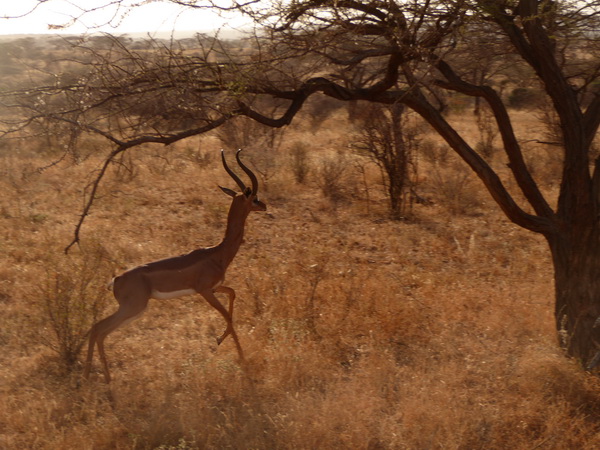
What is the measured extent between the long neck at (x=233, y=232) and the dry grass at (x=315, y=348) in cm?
85

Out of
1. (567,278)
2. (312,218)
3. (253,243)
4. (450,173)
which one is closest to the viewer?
(567,278)

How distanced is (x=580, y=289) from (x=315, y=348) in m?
2.24

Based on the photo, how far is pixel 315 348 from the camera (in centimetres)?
563

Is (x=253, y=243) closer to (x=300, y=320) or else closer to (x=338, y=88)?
(x=300, y=320)

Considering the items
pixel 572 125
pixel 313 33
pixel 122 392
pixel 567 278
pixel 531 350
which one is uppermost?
pixel 313 33

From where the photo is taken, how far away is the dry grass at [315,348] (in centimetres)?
436

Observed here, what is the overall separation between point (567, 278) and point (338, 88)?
8.05 feet

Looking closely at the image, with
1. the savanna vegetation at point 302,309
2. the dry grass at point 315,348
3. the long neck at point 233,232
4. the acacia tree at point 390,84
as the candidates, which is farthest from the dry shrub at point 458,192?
the long neck at point 233,232

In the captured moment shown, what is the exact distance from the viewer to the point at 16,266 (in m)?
7.64

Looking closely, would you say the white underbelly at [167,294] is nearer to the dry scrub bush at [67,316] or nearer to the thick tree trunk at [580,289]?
the dry scrub bush at [67,316]

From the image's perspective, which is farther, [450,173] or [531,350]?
[450,173]

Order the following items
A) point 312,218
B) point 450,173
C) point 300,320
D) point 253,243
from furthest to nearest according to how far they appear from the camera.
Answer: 1. point 450,173
2. point 312,218
3. point 253,243
4. point 300,320

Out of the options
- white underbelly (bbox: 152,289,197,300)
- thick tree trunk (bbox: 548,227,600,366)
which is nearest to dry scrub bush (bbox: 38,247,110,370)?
white underbelly (bbox: 152,289,197,300)

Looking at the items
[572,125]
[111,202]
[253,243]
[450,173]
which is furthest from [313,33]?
Answer: [450,173]
